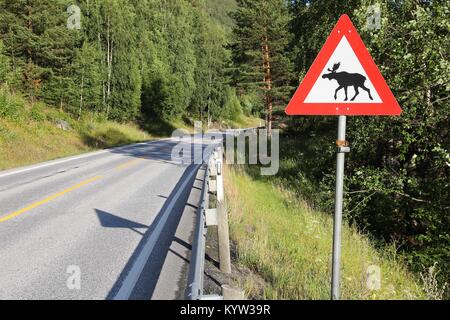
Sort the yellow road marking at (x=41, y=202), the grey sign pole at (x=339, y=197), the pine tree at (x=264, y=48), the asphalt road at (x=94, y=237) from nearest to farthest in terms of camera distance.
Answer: the grey sign pole at (x=339, y=197) < the asphalt road at (x=94, y=237) < the yellow road marking at (x=41, y=202) < the pine tree at (x=264, y=48)

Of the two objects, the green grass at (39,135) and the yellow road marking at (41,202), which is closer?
the yellow road marking at (41,202)

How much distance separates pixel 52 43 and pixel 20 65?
2.90 metres

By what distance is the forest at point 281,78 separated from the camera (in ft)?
21.3

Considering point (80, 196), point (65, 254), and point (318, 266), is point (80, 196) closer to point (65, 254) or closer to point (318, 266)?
point (65, 254)

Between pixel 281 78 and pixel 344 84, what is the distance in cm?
2353

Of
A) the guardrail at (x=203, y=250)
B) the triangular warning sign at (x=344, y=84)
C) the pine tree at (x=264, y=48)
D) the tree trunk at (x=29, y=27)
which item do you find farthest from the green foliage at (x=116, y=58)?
the triangular warning sign at (x=344, y=84)

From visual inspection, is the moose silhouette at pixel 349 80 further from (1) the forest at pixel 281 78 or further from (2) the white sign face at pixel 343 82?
(1) the forest at pixel 281 78

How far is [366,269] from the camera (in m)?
5.10

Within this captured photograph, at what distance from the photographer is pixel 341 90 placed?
3068 mm

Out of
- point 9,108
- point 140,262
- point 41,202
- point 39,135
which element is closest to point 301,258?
point 140,262

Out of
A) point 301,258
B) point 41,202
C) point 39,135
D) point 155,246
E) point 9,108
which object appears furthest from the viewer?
point 39,135

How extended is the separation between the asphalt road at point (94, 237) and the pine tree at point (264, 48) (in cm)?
1564

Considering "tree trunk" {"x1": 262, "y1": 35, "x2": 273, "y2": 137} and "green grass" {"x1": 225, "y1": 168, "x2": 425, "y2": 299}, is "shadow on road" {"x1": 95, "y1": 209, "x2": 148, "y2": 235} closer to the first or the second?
"green grass" {"x1": 225, "y1": 168, "x2": 425, "y2": 299}

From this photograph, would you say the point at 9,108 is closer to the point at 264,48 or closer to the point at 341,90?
the point at 264,48
